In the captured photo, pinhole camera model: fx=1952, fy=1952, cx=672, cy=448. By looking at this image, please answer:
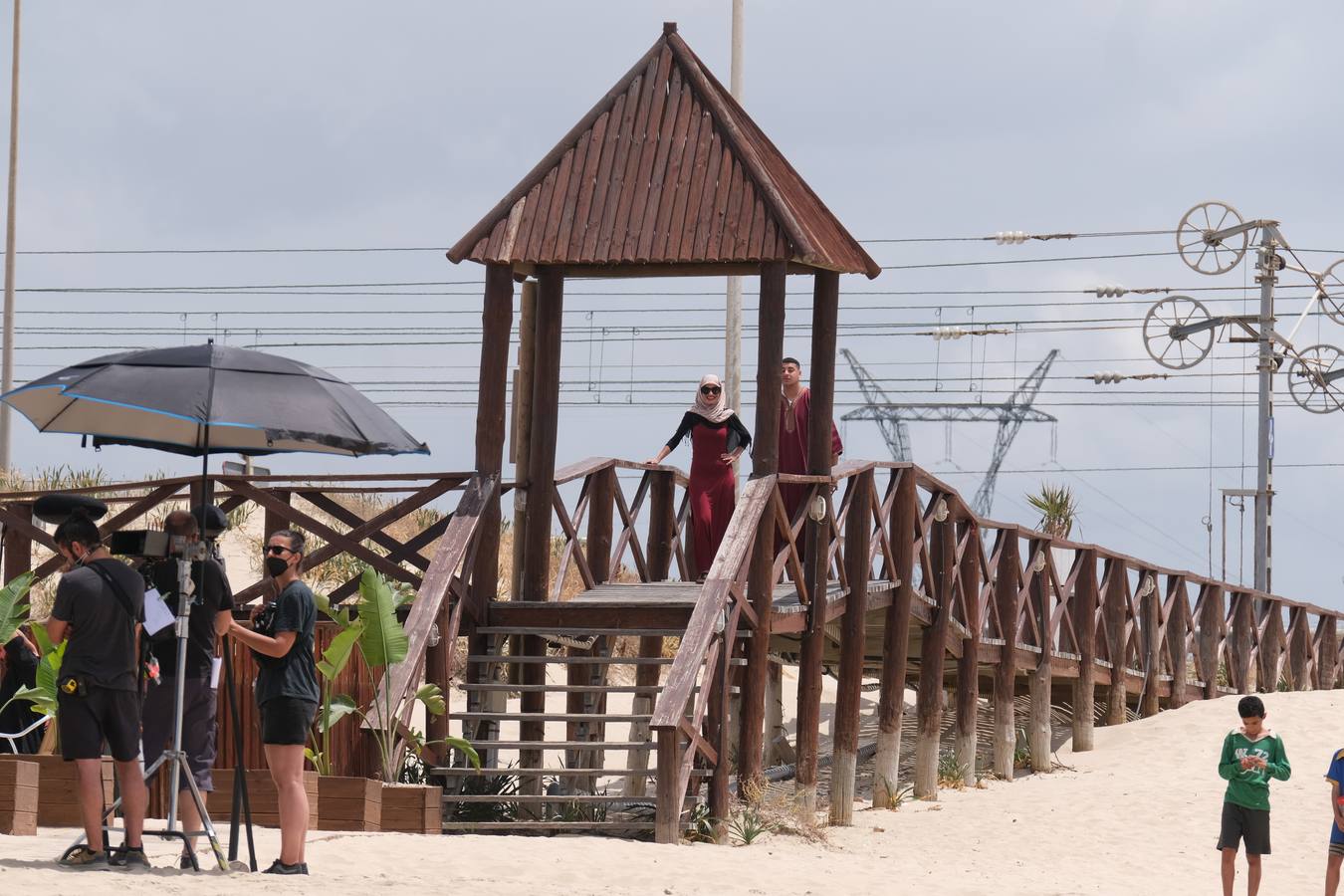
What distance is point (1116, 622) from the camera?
65.5ft

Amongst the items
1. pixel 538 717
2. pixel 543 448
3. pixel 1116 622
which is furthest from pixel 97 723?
pixel 1116 622

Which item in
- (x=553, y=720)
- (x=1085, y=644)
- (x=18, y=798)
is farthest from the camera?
(x=1085, y=644)

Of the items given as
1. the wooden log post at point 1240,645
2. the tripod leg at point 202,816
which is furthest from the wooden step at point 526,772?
the wooden log post at point 1240,645

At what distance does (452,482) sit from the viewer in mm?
13203

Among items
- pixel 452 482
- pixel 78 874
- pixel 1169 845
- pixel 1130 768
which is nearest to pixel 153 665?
pixel 78 874

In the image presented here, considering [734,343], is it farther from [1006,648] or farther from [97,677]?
[97,677]

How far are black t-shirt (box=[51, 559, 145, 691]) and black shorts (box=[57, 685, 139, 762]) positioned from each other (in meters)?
0.06

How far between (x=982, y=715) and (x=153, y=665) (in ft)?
48.9

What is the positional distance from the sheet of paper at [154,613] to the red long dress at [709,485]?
6.18m

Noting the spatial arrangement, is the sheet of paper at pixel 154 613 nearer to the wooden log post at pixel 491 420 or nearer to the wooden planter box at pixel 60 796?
the wooden planter box at pixel 60 796

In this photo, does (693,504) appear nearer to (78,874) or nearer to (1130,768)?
(1130,768)

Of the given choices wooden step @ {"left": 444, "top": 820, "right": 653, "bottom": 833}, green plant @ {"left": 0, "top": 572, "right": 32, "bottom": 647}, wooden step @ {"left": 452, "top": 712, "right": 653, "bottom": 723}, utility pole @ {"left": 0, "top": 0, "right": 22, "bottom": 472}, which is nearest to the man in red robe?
wooden step @ {"left": 452, "top": 712, "right": 653, "bottom": 723}

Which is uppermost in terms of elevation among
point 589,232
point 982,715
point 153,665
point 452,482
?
point 589,232

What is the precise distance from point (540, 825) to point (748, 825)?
1.32 metres
